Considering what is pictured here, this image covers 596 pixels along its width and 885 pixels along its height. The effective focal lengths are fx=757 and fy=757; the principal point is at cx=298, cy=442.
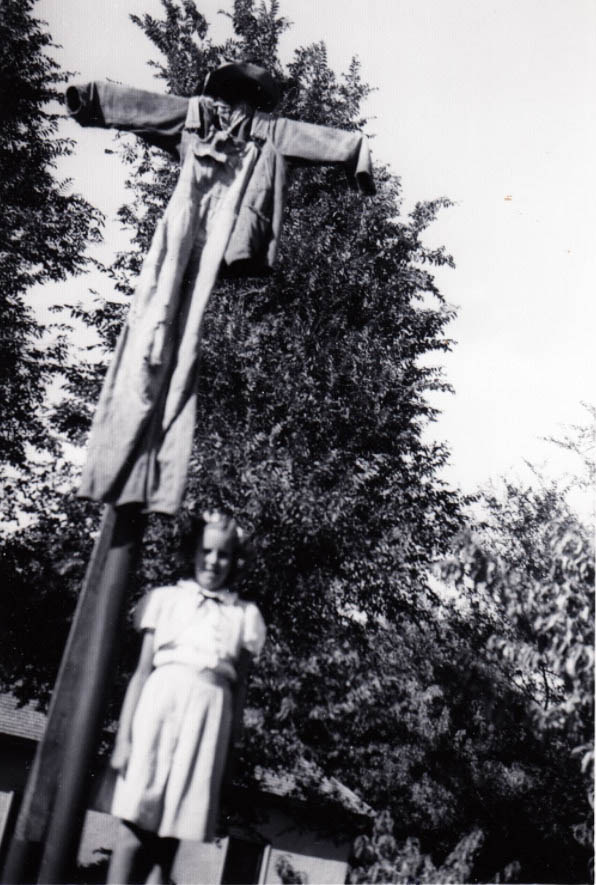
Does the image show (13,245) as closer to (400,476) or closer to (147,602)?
(400,476)

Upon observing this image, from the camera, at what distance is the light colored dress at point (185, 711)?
235 centimetres

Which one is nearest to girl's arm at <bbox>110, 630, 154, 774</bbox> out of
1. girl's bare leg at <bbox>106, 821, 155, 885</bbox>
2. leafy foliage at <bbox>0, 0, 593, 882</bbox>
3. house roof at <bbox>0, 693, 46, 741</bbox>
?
girl's bare leg at <bbox>106, 821, 155, 885</bbox>

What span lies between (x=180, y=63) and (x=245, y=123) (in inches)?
421

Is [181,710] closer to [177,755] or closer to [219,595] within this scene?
[177,755]

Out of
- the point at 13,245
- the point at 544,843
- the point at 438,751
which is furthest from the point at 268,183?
the point at 544,843

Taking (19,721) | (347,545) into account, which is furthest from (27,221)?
(19,721)

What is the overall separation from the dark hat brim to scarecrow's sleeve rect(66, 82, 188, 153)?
0.16 meters

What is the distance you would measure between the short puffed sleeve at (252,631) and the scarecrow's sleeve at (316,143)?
207cm

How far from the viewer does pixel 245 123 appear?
3438 millimetres

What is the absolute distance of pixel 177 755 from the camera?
2.42m

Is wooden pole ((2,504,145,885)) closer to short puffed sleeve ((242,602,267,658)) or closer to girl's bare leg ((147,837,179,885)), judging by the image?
girl's bare leg ((147,837,179,885))

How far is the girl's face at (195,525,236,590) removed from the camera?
2.66 m

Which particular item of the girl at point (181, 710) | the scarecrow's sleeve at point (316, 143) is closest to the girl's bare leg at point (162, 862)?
the girl at point (181, 710)

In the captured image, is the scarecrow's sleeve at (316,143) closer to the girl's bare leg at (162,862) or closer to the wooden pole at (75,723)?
the wooden pole at (75,723)
